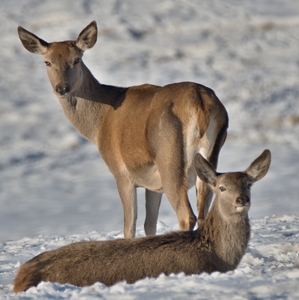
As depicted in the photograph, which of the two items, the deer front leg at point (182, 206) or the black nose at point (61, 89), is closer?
the deer front leg at point (182, 206)

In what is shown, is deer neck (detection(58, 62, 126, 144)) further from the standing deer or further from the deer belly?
the deer belly

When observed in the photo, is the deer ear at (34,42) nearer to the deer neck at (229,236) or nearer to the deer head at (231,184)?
the deer head at (231,184)

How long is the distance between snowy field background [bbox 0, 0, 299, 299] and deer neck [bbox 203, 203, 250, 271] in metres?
0.21

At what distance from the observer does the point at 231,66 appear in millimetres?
22984

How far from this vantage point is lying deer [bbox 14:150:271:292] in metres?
7.30

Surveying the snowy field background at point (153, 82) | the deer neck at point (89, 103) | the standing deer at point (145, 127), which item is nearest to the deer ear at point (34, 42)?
the standing deer at point (145, 127)

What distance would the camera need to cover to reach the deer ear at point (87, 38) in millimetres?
10938

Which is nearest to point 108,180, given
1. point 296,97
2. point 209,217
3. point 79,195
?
point 79,195

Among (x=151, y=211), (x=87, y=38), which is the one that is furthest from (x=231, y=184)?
(x=87, y=38)

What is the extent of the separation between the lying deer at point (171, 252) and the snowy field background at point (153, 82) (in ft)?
1.22

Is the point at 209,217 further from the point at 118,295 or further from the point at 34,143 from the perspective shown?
the point at 34,143

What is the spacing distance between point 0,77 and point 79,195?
25.1ft

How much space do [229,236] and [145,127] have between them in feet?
7.29

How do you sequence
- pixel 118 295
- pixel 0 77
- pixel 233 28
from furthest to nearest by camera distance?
1. pixel 233 28
2. pixel 0 77
3. pixel 118 295
